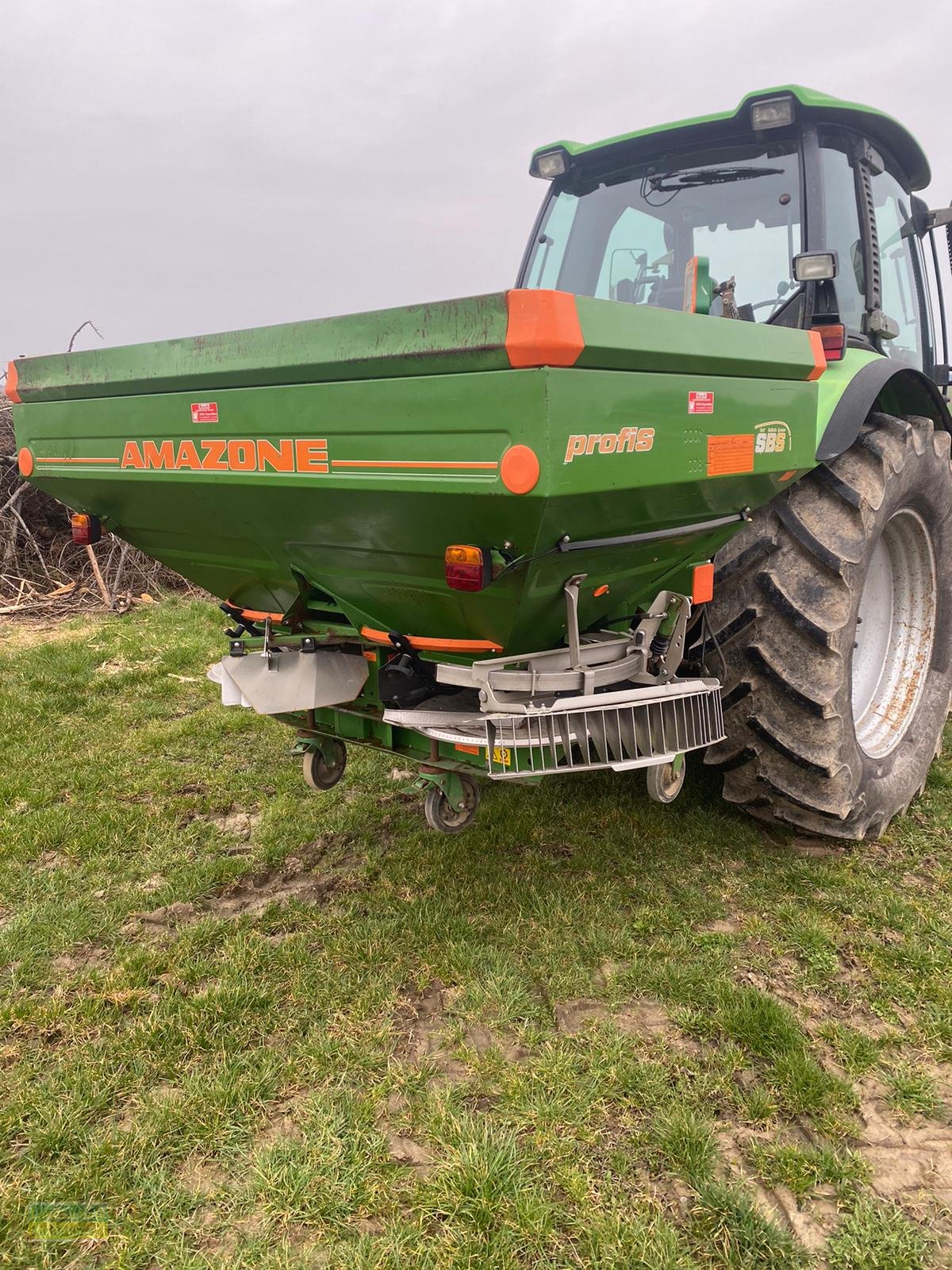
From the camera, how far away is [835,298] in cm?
313

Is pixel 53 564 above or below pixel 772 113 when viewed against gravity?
below

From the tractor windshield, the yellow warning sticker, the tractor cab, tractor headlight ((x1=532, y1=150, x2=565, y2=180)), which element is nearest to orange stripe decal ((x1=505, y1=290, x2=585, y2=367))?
the yellow warning sticker

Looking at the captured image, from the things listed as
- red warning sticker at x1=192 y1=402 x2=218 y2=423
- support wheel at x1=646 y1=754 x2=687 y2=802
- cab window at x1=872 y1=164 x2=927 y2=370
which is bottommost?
support wheel at x1=646 y1=754 x2=687 y2=802

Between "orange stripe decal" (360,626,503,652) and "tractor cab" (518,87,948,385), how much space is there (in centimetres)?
122

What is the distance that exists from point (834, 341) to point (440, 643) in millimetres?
1780

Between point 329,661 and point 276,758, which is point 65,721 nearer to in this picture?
point 276,758

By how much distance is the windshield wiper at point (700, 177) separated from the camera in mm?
3283

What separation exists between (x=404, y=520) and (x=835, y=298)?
2046 mm

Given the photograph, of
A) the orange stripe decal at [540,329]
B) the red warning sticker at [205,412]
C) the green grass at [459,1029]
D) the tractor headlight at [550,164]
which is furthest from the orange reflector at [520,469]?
the tractor headlight at [550,164]

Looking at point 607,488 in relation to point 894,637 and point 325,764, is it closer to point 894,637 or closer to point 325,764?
point 325,764

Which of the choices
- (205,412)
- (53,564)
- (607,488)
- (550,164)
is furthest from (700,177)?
(53,564)

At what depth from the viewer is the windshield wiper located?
10.8 feet

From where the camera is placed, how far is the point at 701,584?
269 cm

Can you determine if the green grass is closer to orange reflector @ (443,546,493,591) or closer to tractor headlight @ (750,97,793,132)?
orange reflector @ (443,546,493,591)
